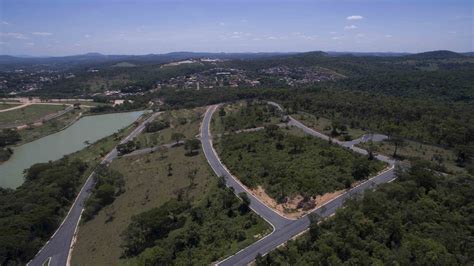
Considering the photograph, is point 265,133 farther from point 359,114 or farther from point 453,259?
point 453,259

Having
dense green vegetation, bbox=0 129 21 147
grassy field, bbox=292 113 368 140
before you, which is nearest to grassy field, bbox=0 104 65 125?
dense green vegetation, bbox=0 129 21 147

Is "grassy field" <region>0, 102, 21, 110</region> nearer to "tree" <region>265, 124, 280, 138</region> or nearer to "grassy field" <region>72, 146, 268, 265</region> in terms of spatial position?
"grassy field" <region>72, 146, 268, 265</region>

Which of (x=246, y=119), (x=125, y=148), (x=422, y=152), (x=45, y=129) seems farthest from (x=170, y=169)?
(x=45, y=129)

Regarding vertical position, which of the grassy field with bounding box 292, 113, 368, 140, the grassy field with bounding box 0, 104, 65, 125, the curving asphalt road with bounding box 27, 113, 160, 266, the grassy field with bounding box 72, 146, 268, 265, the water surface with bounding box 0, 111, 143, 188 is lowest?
the water surface with bounding box 0, 111, 143, 188

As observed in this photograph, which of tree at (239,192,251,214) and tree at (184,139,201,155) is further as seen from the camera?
tree at (184,139,201,155)

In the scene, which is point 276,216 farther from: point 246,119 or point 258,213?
point 246,119

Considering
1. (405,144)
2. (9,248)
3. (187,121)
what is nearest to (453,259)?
(405,144)
